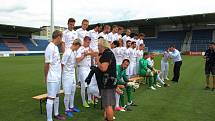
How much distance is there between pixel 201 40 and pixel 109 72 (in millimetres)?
48853

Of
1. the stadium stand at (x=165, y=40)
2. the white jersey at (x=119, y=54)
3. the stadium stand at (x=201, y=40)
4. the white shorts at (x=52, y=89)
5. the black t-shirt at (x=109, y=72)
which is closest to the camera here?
the black t-shirt at (x=109, y=72)

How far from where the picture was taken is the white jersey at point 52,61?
638 cm

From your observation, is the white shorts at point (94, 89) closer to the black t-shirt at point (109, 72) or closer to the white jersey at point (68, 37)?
the white jersey at point (68, 37)

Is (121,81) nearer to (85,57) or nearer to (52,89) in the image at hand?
(85,57)

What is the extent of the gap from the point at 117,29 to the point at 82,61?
4.02 m

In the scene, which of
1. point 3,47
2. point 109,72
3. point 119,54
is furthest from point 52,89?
point 3,47

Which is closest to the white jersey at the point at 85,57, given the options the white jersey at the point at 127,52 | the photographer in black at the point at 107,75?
A: the photographer in black at the point at 107,75

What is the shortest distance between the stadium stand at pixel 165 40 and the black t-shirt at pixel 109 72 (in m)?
47.5

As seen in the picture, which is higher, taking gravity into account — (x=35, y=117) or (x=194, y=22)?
(x=194, y=22)

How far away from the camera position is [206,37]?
50906 millimetres

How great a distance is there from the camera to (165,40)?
55469 millimetres

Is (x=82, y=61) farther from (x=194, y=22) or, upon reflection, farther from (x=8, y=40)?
(x=8, y=40)

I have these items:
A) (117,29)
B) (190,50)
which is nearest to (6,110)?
(117,29)

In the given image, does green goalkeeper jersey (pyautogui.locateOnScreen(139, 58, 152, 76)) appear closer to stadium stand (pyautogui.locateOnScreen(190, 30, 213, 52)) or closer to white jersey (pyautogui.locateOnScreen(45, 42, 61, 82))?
white jersey (pyautogui.locateOnScreen(45, 42, 61, 82))
